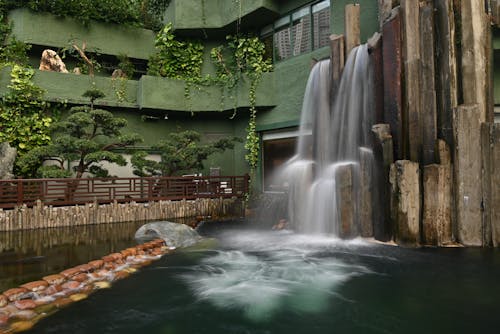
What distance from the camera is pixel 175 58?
55.7 feet

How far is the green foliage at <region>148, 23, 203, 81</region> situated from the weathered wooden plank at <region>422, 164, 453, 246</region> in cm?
1206

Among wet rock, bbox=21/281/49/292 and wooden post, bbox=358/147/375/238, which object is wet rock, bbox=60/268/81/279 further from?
wooden post, bbox=358/147/375/238

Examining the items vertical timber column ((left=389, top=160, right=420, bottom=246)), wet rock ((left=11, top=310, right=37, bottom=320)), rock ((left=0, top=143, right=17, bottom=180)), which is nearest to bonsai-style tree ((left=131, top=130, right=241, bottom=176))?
rock ((left=0, top=143, right=17, bottom=180))

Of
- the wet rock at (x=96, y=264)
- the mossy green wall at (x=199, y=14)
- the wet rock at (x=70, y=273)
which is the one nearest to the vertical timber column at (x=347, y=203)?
the wet rock at (x=96, y=264)

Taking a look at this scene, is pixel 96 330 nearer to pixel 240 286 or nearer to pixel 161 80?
pixel 240 286

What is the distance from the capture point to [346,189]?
7.92 m

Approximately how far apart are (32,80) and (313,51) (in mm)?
10959

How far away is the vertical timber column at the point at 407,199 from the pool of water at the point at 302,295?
0.35m

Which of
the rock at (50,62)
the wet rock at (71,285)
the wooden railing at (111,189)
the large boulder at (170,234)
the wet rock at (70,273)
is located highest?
the rock at (50,62)

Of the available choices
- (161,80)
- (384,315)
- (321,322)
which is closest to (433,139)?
(384,315)

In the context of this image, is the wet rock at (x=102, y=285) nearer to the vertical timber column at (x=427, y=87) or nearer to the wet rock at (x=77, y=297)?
the wet rock at (x=77, y=297)

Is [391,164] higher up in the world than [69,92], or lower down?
lower down

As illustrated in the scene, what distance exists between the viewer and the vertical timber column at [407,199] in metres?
6.89

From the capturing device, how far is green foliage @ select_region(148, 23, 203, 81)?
1645 cm
